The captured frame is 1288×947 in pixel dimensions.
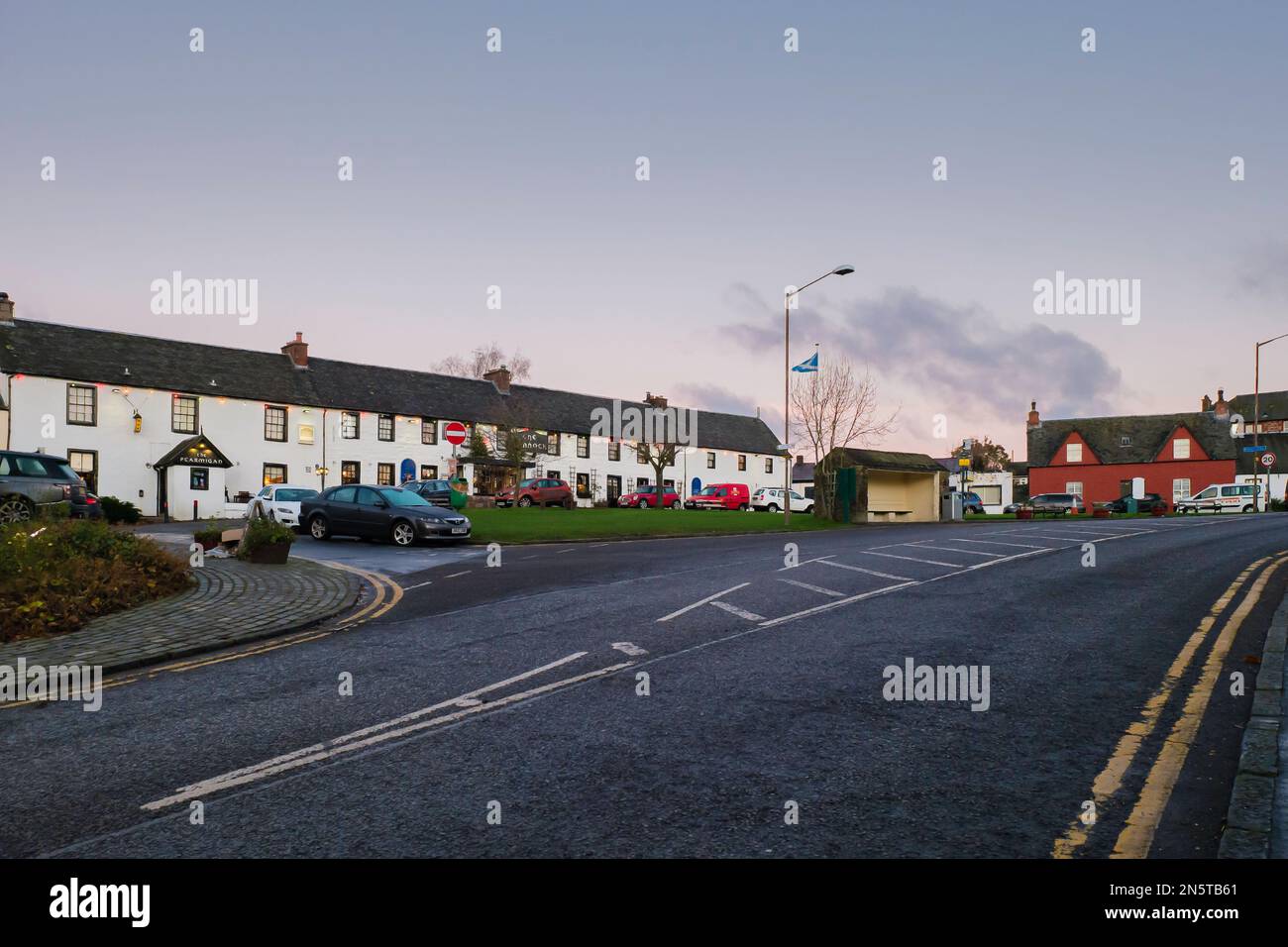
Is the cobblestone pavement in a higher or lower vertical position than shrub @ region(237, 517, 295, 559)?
lower

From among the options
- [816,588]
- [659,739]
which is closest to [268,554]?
[816,588]

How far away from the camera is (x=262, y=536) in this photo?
16438mm

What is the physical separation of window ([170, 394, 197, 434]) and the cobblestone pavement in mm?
32826

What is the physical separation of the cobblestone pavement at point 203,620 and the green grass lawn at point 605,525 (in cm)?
976

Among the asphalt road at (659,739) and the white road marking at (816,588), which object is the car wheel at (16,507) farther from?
the white road marking at (816,588)

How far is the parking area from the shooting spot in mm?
10430

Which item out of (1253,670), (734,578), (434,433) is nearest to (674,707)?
(1253,670)

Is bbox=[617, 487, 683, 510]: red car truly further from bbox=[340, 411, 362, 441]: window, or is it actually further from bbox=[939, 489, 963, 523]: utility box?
bbox=[939, 489, 963, 523]: utility box

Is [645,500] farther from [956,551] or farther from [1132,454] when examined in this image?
[1132,454]

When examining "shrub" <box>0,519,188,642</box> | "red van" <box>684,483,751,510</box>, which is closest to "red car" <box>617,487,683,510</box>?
"red van" <box>684,483,751,510</box>

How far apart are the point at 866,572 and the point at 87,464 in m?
39.5

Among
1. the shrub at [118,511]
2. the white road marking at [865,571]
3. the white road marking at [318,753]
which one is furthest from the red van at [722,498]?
the white road marking at [318,753]

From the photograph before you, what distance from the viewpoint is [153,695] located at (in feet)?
23.0

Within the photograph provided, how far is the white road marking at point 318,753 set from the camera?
4660 millimetres
